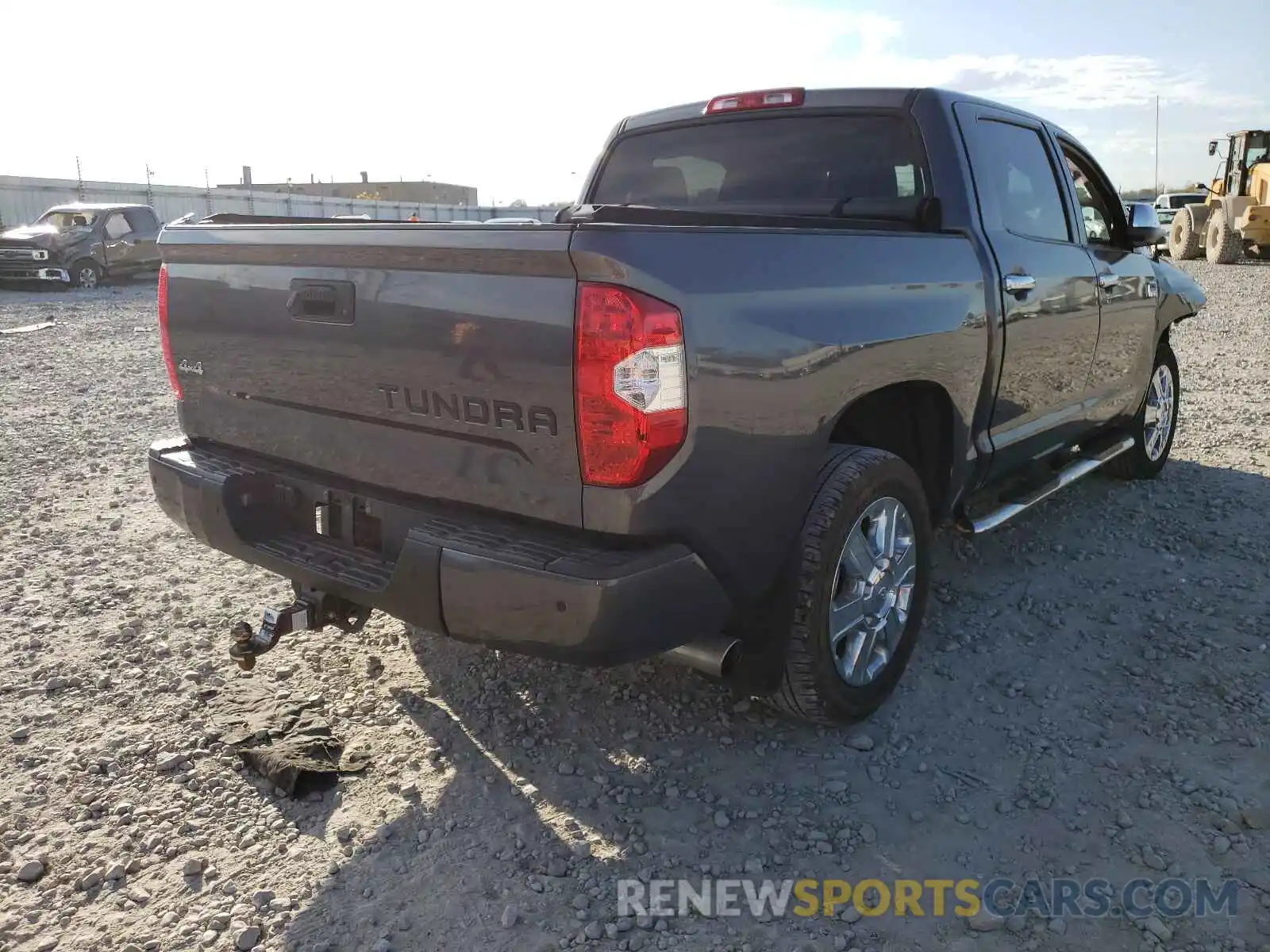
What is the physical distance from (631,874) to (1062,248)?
327 cm

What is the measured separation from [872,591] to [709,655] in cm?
73

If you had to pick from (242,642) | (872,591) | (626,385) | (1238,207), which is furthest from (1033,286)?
(1238,207)

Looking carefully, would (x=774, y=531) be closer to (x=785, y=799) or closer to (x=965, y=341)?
(x=785, y=799)

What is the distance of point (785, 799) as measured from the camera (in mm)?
2883

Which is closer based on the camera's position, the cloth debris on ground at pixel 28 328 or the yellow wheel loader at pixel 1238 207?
the cloth debris on ground at pixel 28 328

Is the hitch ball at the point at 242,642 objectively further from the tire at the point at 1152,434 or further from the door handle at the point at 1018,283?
the tire at the point at 1152,434

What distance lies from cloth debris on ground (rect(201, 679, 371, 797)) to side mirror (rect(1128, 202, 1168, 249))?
4.46 meters

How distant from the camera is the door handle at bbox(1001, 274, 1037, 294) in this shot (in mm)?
3727

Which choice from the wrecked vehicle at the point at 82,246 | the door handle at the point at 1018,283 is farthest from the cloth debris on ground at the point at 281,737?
the wrecked vehicle at the point at 82,246

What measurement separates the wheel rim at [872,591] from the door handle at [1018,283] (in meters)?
1.05

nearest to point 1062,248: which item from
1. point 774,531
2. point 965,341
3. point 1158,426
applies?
point 965,341

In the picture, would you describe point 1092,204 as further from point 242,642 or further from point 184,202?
point 184,202

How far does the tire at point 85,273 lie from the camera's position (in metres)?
18.9

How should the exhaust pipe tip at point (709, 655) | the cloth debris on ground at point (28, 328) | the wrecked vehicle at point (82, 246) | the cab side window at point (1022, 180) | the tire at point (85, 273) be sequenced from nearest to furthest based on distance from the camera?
1. the exhaust pipe tip at point (709, 655)
2. the cab side window at point (1022, 180)
3. the cloth debris on ground at point (28, 328)
4. the wrecked vehicle at point (82, 246)
5. the tire at point (85, 273)
